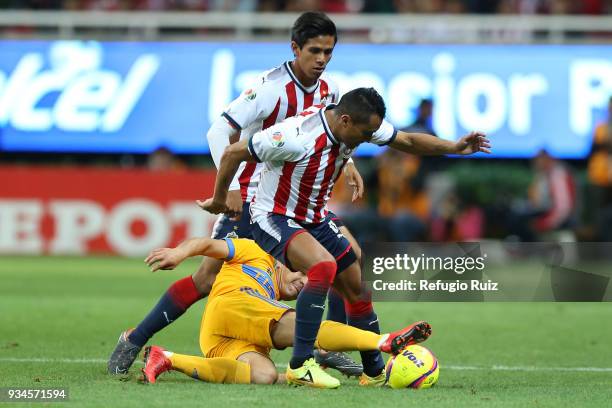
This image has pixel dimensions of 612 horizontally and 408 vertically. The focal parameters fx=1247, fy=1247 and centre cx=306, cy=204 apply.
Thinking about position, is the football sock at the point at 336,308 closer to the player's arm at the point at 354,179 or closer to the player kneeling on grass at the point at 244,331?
the player kneeling on grass at the point at 244,331

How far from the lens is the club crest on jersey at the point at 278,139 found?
6754 millimetres

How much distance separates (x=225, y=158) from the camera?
269 inches

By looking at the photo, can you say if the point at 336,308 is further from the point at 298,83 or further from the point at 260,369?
the point at 298,83

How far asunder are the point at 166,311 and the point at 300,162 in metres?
1.36

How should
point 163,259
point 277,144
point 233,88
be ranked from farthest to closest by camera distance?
point 233,88, point 277,144, point 163,259

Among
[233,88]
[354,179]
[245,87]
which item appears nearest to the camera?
[354,179]

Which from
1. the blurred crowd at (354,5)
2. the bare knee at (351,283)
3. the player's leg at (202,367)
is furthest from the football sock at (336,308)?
the blurred crowd at (354,5)

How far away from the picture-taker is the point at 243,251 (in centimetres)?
757

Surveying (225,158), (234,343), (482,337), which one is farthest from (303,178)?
(482,337)

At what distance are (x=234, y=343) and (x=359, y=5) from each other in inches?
523

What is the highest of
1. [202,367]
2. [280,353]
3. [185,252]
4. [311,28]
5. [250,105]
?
[311,28]

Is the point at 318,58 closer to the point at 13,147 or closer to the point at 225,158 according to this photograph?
the point at 225,158

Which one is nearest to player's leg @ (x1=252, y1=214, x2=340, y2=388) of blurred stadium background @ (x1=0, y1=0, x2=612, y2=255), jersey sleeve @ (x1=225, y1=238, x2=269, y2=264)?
jersey sleeve @ (x1=225, y1=238, x2=269, y2=264)

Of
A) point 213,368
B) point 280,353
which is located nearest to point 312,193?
point 213,368
